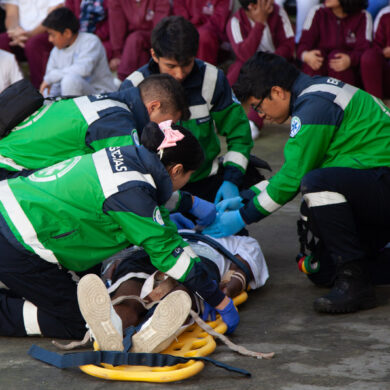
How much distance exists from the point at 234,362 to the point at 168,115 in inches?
52.9

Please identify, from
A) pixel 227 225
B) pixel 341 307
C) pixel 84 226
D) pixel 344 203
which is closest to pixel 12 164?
pixel 84 226

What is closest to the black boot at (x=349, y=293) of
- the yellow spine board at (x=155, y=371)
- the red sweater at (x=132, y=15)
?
the yellow spine board at (x=155, y=371)

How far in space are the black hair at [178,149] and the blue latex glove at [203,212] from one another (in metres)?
0.76

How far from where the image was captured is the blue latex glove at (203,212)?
3672 mm

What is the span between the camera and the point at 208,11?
7004mm

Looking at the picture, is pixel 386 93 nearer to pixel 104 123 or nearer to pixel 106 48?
pixel 106 48

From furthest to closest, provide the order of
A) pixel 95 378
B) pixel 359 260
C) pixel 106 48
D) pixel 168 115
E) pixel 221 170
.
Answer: pixel 106 48 < pixel 221 170 < pixel 168 115 < pixel 359 260 < pixel 95 378

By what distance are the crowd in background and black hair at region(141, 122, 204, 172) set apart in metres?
A: 3.68

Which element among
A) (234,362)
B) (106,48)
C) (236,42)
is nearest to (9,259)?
(234,362)

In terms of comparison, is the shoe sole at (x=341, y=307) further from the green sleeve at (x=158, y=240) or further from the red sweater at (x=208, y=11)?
the red sweater at (x=208, y=11)

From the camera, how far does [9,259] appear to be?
2938 millimetres

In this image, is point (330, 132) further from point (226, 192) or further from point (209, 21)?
point (209, 21)

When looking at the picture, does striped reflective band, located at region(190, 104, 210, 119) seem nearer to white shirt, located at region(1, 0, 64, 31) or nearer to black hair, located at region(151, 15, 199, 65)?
black hair, located at region(151, 15, 199, 65)

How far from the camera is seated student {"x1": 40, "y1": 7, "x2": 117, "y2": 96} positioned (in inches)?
261
